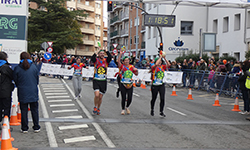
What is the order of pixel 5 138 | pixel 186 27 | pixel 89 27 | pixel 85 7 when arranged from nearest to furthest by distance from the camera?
pixel 5 138, pixel 186 27, pixel 85 7, pixel 89 27

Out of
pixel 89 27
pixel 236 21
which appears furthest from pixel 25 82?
pixel 89 27

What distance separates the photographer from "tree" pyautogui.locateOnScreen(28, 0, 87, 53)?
50531 millimetres

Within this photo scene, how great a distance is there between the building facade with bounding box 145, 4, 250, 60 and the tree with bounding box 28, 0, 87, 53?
11715 mm

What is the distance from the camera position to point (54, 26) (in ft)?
174

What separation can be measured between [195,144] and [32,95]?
147 inches

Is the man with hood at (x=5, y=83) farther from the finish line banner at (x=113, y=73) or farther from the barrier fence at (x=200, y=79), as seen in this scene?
the finish line banner at (x=113, y=73)

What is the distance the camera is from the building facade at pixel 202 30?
30969mm

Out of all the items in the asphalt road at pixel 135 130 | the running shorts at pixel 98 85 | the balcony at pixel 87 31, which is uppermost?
the balcony at pixel 87 31

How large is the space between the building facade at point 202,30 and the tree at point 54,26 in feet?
38.4

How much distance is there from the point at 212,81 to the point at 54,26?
121ft

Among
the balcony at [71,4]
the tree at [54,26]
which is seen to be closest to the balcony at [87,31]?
the balcony at [71,4]

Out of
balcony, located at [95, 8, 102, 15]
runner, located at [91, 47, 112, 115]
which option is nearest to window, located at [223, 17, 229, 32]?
runner, located at [91, 47, 112, 115]

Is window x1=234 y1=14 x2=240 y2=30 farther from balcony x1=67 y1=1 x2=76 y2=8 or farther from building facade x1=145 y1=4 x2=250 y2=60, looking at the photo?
balcony x1=67 y1=1 x2=76 y2=8

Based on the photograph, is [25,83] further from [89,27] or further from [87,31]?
[89,27]
